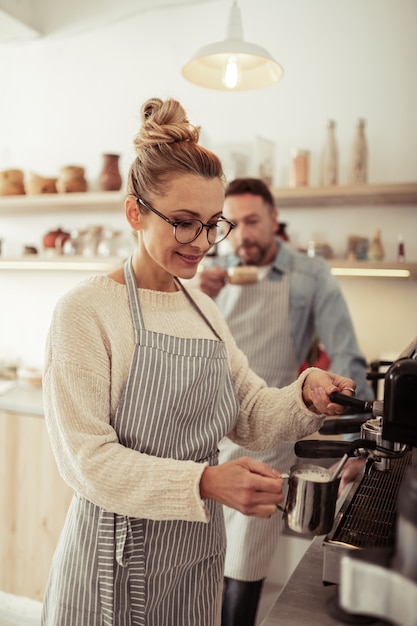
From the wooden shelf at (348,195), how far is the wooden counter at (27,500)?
1.65m

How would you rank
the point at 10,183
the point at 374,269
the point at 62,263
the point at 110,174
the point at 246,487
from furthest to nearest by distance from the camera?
the point at 10,183 → the point at 62,263 → the point at 110,174 → the point at 374,269 → the point at 246,487

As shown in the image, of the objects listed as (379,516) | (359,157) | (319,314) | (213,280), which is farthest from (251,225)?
(379,516)

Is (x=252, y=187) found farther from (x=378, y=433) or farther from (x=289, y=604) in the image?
(x=289, y=604)

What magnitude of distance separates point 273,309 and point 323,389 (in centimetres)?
109

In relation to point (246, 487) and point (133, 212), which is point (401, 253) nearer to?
point (133, 212)

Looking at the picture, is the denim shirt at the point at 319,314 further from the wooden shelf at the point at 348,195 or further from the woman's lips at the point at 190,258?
the woman's lips at the point at 190,258

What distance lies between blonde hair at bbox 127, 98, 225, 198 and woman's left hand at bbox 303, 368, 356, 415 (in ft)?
1.65

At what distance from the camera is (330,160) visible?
3.01 meters

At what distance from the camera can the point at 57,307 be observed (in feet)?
4.07

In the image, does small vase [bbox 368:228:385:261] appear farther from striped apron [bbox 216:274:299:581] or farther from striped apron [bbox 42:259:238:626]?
striped apron [bbox 42:259:238:626]

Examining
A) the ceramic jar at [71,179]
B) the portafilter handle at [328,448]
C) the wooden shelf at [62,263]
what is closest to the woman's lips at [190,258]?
the portafilter handle at [328,448]

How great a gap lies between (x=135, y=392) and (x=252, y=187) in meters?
1.40

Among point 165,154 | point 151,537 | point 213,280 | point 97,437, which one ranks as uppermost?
point 165,154

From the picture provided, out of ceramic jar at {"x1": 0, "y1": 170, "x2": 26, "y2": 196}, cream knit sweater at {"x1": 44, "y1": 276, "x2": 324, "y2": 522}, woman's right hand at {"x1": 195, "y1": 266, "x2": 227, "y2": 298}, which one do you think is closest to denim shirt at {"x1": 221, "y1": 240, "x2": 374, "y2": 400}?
woman's right hand at {"x1": 195, "y1": 266, "x2": 227, "y2": 298}
